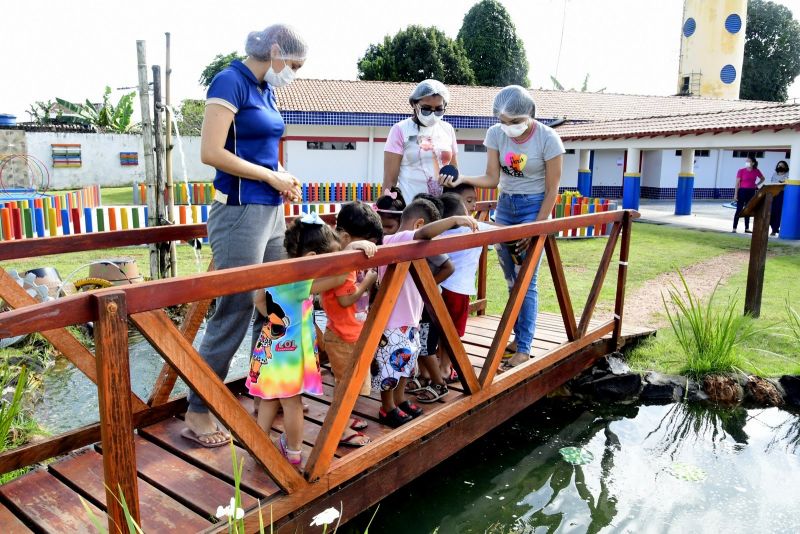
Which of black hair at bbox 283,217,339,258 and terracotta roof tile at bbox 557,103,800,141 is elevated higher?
terracotta roof tile at bbox 557,103,800,141

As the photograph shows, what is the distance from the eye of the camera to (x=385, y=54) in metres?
31.0

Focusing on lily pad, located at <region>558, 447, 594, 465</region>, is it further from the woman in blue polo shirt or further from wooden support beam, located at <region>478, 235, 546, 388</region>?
the woman in blue polo shirt

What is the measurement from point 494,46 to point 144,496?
33.2 m

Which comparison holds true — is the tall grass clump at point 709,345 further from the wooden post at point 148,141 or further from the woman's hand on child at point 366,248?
the wooden post at point 148,141

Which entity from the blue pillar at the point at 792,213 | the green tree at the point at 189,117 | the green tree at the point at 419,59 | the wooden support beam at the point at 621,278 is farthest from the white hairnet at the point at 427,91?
the green tree at the point at 419,59

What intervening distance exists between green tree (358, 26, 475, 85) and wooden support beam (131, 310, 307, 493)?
2926cm

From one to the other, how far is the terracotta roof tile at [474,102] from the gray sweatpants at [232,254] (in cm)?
1621

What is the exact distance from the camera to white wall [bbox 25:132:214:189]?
78.8 ft

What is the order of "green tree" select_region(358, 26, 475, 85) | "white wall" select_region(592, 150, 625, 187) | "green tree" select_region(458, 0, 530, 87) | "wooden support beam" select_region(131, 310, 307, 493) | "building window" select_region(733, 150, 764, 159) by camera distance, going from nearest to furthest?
"wooden support beam" select_region(131, 310, 307, 493), "white wall" select_region(592, 150, 625, 187), "building window" select_region(733, 150, 764, 159), "green tree" select_region(358, 26, 475, 85), "green tree" select_region(458, 0, 530, 87)

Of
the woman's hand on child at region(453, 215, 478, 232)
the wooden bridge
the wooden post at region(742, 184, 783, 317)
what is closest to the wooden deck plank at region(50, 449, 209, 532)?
the wooden bridge

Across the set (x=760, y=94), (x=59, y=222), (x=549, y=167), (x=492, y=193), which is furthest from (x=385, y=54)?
(x=549, y=167)

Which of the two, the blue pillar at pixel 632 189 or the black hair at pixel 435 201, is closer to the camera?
the black hair at pixel 435 201

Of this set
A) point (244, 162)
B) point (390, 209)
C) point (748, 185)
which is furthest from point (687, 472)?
point (748, 185)

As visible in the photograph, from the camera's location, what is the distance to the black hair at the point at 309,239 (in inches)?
102
